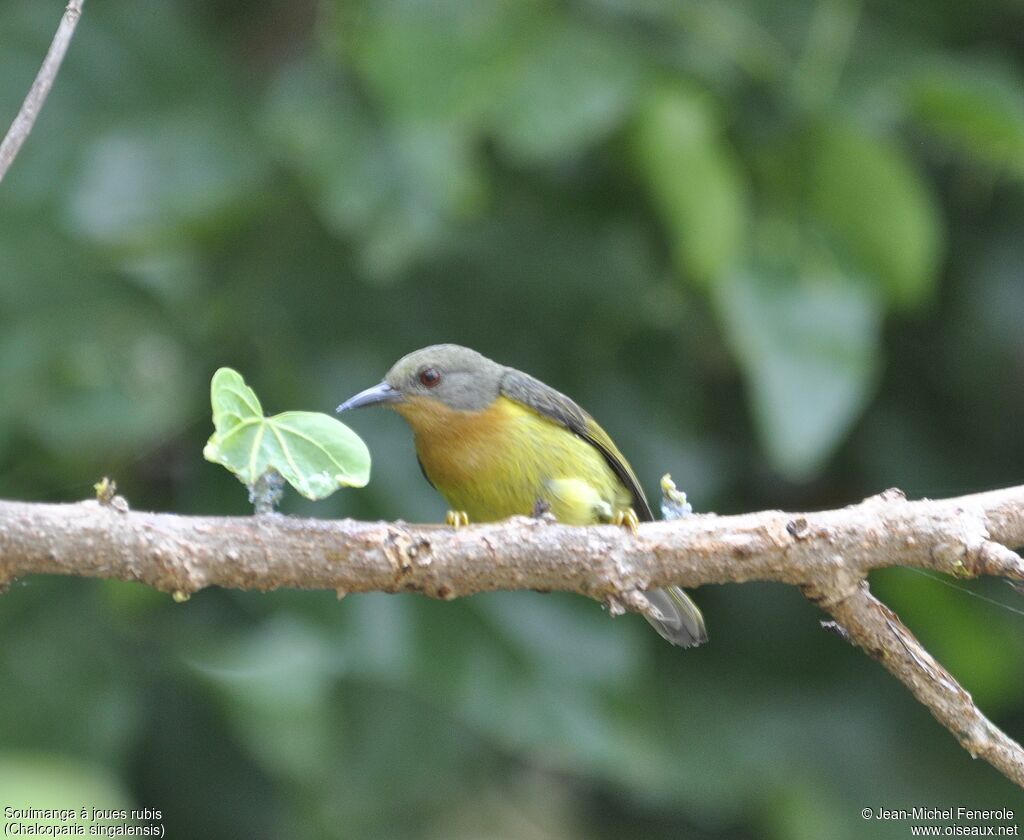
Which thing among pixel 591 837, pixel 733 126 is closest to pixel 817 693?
pixel 591 837

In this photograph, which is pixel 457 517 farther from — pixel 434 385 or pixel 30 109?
pixel 30 109

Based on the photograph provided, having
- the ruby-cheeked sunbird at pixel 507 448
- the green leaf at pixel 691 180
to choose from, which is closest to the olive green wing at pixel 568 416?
the ruby-cheeked sunbird at pixel 507 448

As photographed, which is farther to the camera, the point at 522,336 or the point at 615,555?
the point at 522,336

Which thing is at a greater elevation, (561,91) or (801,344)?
(561,91)

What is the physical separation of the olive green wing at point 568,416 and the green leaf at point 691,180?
0.71 meters

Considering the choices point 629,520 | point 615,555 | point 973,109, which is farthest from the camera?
point 973,109

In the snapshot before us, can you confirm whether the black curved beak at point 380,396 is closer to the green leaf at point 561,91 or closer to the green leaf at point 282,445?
the green leaf at point 561,91

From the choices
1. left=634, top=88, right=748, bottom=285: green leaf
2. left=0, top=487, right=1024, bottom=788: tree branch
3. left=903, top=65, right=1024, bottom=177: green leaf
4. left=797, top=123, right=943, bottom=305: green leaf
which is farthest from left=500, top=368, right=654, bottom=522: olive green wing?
left=903, top=65, right=1024, bottom=177: green leaf

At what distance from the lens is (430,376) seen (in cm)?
353

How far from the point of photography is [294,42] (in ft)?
17.4

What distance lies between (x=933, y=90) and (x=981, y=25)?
1.29 m

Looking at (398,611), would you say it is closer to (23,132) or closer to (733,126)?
(733,126)

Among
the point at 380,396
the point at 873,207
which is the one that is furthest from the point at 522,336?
the point at 873,207

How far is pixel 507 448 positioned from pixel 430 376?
315 mm
